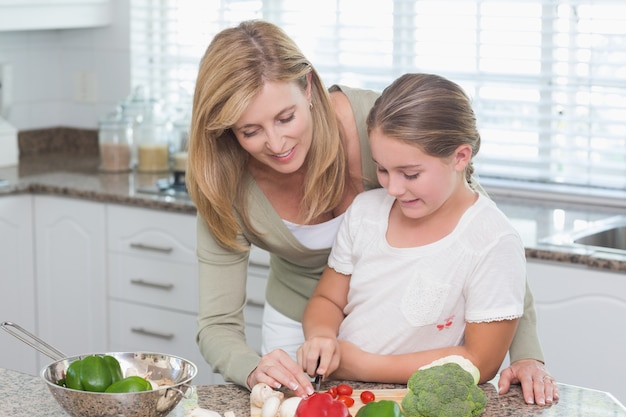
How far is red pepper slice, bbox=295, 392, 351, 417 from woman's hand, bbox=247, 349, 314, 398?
0.17m

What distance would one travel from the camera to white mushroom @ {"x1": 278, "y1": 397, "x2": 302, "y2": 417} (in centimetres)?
135

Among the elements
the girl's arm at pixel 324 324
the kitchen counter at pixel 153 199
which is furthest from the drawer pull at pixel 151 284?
the girl's arm at pixel 324 324

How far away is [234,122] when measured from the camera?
1688mm

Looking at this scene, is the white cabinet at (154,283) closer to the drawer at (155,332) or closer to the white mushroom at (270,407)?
the drawer at (155,332)

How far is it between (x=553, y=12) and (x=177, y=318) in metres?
1.45

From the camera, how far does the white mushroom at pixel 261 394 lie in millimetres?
1450

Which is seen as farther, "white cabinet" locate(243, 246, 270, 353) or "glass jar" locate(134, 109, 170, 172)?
A: "glass jar" locate(134, 109, 170, 172)

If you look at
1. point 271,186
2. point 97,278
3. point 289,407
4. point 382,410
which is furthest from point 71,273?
point 382,410

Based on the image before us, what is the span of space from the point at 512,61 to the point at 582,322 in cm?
100

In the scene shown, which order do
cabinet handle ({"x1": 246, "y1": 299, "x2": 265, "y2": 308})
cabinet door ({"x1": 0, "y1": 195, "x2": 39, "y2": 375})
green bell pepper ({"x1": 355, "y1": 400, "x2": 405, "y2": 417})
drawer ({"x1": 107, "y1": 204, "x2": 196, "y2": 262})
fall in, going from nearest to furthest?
green bell pepper ({"x1": 355, "y1": 400, "x2": 405, "y2": 417}) < cabinet handle ({"x1": 246, "y1": 299, "x2": 265, "y2": 308}) < drawer ({"x1": 107, "y1": 204, "x2": 196, "y2": 262}) < cabinet door ({"x1": 0, "y1": 195, "x2": 39, "y2": 375})

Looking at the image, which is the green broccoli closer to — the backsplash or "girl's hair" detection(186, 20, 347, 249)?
"girl's hair" detection(186, 20, 347, 249)

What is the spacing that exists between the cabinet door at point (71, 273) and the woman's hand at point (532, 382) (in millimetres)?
1844

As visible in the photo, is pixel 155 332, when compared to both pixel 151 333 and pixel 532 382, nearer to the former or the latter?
pixel 151 333

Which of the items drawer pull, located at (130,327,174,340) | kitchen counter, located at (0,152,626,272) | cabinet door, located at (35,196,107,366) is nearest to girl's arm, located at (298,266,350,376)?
kitchen counter, located at (0,152,626,272)
